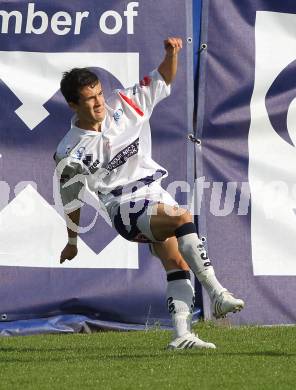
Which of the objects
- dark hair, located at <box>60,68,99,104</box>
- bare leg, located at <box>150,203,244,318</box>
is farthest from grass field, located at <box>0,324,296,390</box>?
dark hair, located at <box>60,68,99,104</box>

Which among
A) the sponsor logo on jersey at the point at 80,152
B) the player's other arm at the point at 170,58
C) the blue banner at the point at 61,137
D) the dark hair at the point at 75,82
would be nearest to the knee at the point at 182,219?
the sponsor logo on jersey at the point at 80,152

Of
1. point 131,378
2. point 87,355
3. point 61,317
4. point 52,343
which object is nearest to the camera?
point 131,378

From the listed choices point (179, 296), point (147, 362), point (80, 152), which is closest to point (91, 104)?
point (80, 152)

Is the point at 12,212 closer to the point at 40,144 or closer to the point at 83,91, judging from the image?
the point at 40,144

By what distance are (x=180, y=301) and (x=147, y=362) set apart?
0.61 metres

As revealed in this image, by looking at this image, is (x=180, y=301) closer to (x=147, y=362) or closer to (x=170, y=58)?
(x=147, y=362)

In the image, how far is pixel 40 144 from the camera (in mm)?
8953

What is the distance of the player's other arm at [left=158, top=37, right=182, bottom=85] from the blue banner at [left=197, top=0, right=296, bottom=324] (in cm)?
206

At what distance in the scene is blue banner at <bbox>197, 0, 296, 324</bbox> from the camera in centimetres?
892

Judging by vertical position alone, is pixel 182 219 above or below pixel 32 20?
below

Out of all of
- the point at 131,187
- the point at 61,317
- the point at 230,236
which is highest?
the point at 131,187

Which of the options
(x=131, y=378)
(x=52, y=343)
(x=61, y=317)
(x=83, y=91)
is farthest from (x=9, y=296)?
(x=131, y=378)

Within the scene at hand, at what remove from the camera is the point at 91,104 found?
6.88 metres

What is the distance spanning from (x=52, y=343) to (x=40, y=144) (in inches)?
75.4
